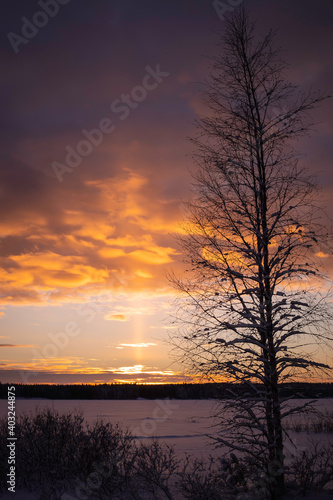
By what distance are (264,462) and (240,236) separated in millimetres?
4971

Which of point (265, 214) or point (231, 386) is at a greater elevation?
→ point (265, 214)

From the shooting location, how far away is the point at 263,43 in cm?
1125

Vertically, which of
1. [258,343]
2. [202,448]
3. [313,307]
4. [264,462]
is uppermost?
[313,307]

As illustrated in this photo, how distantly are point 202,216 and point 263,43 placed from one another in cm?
487

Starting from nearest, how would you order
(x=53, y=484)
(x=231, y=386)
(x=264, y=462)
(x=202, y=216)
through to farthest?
(x=264, y=462), (x=231, y=386), (x=202, y=216), (x=53, y=484)

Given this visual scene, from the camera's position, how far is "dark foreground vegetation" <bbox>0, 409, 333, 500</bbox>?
36.0ft

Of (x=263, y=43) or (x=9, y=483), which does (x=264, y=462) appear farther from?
(x=263, y=43)

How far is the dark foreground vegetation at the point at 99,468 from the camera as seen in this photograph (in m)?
11.0

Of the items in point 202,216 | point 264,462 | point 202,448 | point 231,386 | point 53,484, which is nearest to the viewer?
point 264,462

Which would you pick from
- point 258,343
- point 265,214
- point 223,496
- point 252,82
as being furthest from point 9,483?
point 252,82

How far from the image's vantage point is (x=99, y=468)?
1249 centimetres

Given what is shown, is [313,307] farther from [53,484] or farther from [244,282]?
[53,484]

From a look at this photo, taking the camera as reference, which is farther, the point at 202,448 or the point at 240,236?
the point at 202,448

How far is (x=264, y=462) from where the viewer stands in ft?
29.9
